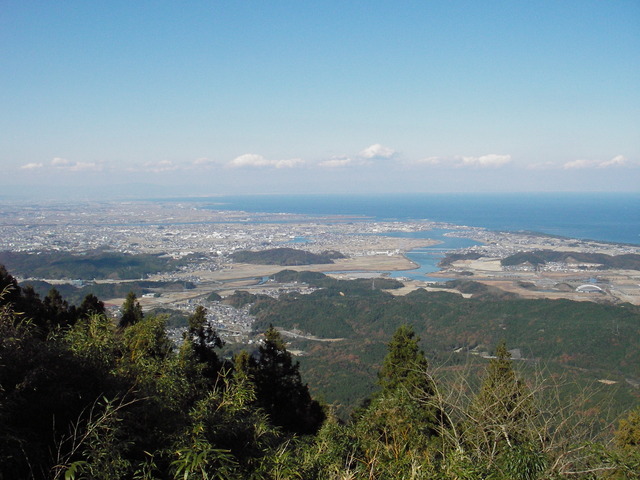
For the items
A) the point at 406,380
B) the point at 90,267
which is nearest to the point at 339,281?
the point at 90,267

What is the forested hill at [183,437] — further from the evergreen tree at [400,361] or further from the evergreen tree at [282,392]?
the evergreen tree at [282,392]

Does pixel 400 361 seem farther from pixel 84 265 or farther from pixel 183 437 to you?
pixel 84 265

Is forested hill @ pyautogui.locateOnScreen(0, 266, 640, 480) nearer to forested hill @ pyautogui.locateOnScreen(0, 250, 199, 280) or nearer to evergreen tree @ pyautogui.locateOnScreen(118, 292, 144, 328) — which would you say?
evergreen tree @ pyautogui.locateOnScreen(118, 292, 144, 328)

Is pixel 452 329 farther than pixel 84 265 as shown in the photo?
No

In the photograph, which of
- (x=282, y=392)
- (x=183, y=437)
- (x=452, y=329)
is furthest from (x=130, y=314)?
(x=452, y=329)

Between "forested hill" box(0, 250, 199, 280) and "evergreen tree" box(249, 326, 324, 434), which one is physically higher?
"evergreen tree" box(249, 326, 324, 434)

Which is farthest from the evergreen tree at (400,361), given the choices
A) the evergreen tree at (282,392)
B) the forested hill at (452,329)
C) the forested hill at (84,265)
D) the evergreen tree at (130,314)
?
the forested hill at (84,265)

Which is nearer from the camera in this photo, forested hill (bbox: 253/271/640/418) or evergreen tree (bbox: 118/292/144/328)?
evergreen tree (bbox: 118/292/144/328)

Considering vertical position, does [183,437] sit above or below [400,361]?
above

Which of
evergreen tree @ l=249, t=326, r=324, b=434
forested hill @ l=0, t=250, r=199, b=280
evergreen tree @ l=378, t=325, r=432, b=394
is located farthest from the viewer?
forested hill @ l=0, t=250, r=199, b=280

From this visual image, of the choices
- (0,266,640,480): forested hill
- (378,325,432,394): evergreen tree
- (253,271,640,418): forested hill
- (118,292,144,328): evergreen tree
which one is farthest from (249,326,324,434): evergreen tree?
(253,271,640,418): forested hill

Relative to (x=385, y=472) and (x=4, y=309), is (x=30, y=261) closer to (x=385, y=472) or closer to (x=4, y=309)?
(x=4, y=309)
